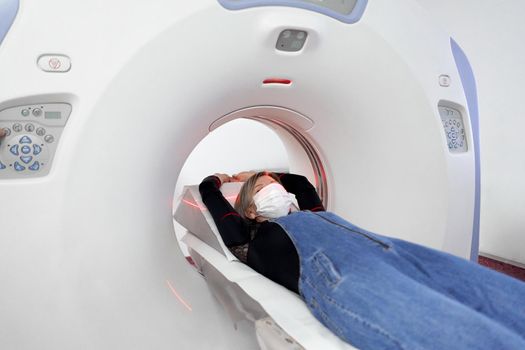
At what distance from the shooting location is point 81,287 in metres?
0.85

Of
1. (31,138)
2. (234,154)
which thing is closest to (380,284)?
(31,138)

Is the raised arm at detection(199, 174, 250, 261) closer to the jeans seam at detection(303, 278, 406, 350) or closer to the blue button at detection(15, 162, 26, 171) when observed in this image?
the jeans seam at detection(303, 278, 406, 350)

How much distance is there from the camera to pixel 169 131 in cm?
95

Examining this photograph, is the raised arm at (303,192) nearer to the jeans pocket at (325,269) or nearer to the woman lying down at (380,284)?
the woman lying down at (380,284)

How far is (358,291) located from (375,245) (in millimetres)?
165

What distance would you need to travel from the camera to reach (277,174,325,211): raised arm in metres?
1.34

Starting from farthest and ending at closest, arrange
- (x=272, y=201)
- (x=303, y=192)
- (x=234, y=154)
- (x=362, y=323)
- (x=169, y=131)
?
(x=234, y=154) → (x=303, y=192) → (x=272, y=201) → (x=169, y=131) → (x=362, y=323)

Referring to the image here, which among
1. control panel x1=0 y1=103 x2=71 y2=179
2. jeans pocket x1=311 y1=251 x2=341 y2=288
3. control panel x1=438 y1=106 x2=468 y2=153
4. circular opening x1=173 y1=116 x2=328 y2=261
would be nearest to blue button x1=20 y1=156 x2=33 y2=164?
control panel x1=0 y1=103 x2=71 y2=179

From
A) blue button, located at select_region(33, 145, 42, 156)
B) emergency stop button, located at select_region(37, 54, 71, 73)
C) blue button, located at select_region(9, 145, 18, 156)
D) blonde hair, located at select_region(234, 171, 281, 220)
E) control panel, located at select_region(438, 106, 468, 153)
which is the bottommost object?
blonde hair, located at select_region(234, 171, 281, 220)

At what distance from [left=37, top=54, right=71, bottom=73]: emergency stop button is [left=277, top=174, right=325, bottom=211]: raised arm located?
0.83 m

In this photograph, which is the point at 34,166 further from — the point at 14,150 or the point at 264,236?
the point at 264,236

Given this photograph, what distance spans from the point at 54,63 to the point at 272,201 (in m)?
0.70

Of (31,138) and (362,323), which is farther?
(31,138)

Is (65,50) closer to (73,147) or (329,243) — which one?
(73,147)
